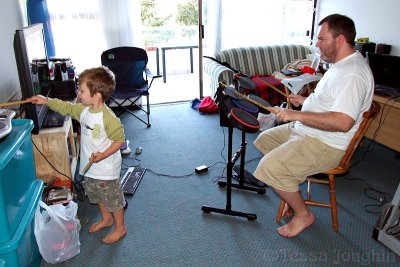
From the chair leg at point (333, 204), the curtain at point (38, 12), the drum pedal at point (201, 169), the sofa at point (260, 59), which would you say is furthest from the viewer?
the sofa at point (260, 59)

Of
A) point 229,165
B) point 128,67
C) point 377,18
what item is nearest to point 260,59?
point 377,18

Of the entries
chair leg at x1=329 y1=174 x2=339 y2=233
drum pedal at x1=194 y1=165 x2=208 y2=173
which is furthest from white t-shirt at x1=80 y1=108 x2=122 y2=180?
chair leg at x1=329 y1=174 x2=339 y2=233

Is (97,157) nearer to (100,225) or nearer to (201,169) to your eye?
(100,225)

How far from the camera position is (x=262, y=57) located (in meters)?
4.59

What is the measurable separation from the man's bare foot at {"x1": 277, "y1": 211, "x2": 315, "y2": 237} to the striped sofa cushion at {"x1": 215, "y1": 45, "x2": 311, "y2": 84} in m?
2.70

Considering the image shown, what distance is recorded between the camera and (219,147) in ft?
11.3

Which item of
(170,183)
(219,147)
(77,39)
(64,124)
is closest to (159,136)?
(219,147)

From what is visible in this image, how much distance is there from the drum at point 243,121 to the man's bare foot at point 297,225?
0.70 metres

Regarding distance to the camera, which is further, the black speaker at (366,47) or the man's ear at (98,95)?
the black speaker at (366,47)

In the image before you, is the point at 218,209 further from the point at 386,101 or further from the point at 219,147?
the point at 386,101

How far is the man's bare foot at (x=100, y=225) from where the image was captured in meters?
2.19

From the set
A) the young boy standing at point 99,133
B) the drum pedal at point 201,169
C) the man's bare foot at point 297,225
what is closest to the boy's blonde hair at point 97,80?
the young boy standing at point 99,133

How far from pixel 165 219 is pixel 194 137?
1479mm

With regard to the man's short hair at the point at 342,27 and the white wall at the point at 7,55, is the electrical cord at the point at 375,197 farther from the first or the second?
the white wall at the point at 7,55
